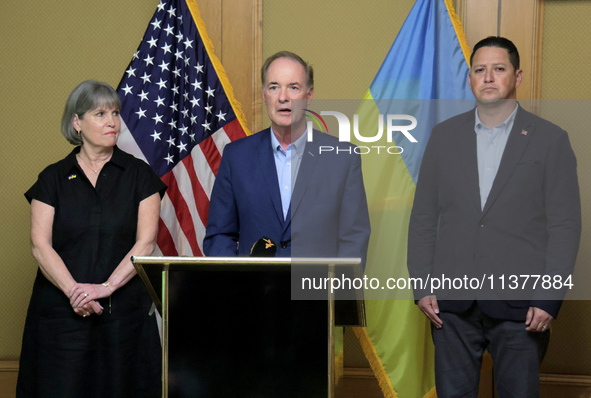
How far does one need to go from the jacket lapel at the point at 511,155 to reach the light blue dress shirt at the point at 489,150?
0.10 ft

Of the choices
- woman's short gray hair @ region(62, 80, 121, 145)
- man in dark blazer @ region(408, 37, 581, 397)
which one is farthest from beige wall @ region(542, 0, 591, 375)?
woman's short gray hair @ region(62, 80, 121, 145)

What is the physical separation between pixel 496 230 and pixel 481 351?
1.66 ft

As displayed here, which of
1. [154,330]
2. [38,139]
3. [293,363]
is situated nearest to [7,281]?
[38,139]

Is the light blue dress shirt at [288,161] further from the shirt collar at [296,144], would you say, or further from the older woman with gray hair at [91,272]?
the older woman with gray hair at [91,272]

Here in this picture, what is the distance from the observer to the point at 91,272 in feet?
8.76

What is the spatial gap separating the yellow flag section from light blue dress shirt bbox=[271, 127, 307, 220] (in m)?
0.68

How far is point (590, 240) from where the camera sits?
314cm

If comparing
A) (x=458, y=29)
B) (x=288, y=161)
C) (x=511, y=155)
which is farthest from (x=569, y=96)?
(x=288, y=161)

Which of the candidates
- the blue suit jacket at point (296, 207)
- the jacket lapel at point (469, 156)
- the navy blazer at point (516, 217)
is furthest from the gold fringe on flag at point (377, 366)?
the jacket lapel at point (469, 156)

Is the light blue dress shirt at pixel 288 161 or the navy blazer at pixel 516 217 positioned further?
the light blue dress shirt at pixel 288 161

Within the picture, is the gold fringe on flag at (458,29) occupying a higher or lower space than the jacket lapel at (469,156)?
higher

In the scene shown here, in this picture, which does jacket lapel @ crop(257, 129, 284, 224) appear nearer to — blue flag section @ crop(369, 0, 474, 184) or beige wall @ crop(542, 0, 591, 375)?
blue flag section @ crop(369, 0, 474, 184)

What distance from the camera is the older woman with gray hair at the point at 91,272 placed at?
2621 mm

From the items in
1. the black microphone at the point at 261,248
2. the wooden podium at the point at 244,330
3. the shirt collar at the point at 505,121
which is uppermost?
the shirt collar at the point at 505,121
